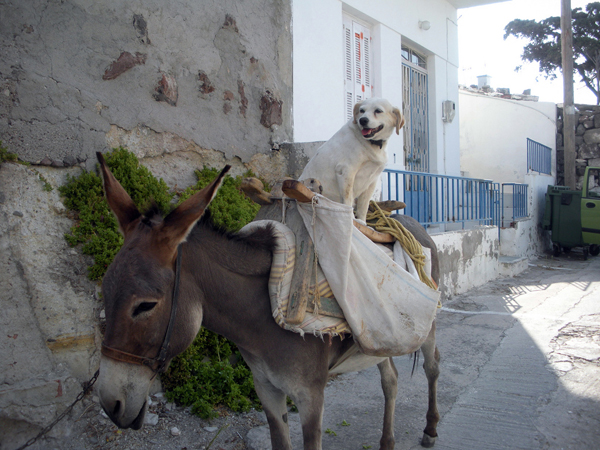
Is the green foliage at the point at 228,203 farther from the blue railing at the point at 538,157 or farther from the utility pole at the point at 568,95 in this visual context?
the utility pole at the point at 568,95

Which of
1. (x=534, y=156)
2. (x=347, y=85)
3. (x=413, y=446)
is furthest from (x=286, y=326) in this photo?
(x=534, y=156)

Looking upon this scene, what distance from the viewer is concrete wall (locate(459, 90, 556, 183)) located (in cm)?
1465

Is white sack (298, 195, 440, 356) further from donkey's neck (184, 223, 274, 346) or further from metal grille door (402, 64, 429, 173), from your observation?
metal grille door (402, 64, 429, 173)

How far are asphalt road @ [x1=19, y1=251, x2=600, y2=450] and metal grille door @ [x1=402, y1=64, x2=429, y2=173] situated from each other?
4.49m

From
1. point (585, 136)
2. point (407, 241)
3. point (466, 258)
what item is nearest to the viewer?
point (407, 241)

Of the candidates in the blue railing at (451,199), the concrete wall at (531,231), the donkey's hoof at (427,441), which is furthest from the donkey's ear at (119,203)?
the concrete wall at (531,231)

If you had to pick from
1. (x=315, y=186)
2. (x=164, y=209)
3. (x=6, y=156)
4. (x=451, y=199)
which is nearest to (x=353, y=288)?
(x=315, y=186)

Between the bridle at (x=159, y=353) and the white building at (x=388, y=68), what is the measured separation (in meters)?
4.39

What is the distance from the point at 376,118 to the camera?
3.08 metres

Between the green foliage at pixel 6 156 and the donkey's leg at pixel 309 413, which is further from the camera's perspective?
the green foliage at pixel 6 156

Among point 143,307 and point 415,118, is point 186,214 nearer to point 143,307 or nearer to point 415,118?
point 143,307

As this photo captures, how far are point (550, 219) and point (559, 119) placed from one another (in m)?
4.92

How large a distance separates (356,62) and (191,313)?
678 centimetres

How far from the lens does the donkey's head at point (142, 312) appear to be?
1.51m
